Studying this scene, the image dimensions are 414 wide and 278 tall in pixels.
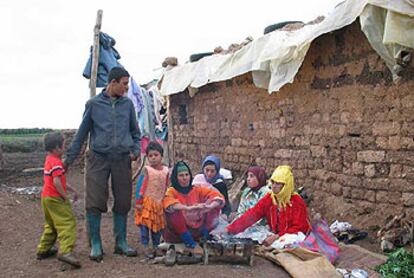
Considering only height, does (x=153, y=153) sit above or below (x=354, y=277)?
above

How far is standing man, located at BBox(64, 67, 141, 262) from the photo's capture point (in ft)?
14.4

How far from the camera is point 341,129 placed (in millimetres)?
5586

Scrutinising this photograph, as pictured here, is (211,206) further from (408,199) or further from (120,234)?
(408,199)

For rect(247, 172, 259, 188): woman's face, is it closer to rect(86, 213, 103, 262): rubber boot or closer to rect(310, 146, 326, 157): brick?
rect(310, 146, 326, 157): brick

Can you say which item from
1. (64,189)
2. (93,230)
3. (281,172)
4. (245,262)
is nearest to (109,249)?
(93,230)

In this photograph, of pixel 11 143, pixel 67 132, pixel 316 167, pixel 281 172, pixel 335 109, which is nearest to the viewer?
pixel 281 172

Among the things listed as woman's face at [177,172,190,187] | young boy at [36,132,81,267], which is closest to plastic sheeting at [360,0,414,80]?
woman's face at [177,172,190,187]

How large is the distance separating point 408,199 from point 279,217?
4.13 feet

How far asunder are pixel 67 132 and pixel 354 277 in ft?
41.5

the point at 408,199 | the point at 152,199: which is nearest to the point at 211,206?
the point at 152,199

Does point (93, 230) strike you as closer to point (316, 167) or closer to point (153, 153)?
point (153, 153)

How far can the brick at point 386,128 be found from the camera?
485cm

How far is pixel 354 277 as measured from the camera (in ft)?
12.7

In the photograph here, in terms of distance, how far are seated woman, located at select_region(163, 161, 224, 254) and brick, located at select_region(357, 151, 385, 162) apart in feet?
5.57
